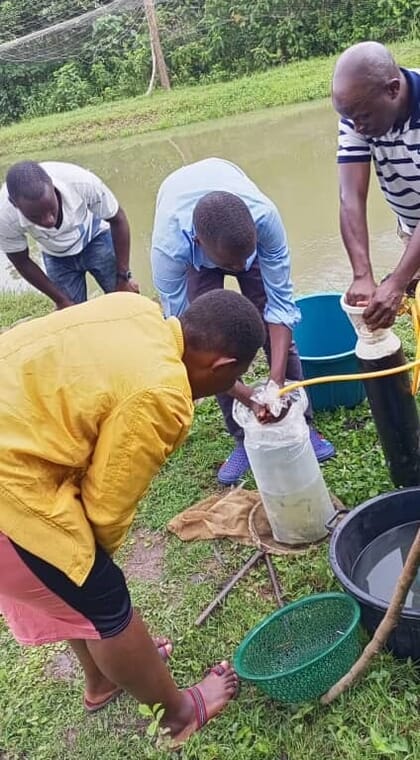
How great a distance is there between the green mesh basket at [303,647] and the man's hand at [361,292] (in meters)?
0.86

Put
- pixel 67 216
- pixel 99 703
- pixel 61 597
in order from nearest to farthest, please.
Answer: pixel 61 597 < pixel 99 703 < pixel 67 216

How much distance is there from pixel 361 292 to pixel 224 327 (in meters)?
0.80

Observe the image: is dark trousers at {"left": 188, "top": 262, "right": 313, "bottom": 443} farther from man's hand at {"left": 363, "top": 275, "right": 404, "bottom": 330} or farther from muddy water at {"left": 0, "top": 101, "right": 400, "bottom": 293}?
muddy water at {"left": 0, "top": 101, "right": 400, "bottom": 293}

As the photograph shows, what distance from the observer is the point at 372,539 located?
2336 millimetres

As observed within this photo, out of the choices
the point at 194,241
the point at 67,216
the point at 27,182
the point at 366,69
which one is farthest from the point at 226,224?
the point at 67,216

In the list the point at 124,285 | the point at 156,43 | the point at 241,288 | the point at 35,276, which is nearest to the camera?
the point at 241,288

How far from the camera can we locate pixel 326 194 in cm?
643

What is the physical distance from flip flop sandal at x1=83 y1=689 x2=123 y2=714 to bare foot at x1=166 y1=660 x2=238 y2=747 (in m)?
0.23

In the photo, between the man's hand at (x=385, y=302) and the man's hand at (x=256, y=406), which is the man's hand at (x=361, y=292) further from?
the man's hand at (x=256, y=406)

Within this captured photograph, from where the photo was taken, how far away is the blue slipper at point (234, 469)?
303 centimetres

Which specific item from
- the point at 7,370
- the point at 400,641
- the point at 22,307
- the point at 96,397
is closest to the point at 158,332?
the point at 96,397

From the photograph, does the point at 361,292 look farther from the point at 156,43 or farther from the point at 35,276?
the point at 156,43

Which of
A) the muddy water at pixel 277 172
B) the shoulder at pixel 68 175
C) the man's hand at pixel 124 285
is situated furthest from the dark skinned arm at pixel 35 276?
the muddy water at pixel 277 172

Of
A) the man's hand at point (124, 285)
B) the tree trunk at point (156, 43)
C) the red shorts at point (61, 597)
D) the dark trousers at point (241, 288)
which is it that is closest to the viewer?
the red shorts at point (61, 597)
